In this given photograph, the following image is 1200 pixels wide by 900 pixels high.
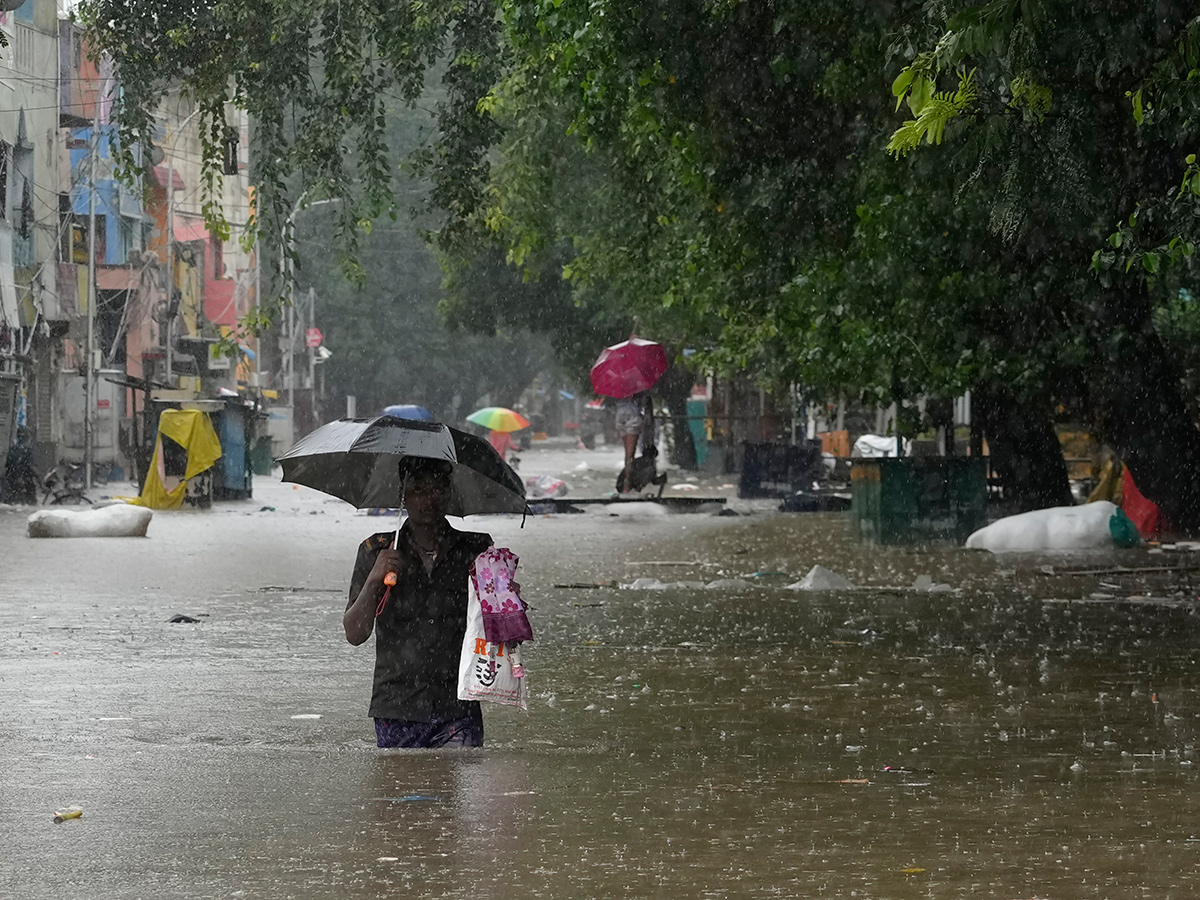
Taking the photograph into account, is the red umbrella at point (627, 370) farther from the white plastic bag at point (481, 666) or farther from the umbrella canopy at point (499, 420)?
the white plastic bag at point (481, 666)

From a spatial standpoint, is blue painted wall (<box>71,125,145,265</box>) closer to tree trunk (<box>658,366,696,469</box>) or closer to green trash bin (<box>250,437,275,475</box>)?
green trash bin (<box>250,437,275,475</box>)

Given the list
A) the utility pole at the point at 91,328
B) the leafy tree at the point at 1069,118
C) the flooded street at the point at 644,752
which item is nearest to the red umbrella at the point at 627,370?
the utility pole at the point at 91,328

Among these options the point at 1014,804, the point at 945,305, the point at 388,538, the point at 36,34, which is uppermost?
the point at 36,34

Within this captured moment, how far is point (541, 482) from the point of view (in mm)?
34406

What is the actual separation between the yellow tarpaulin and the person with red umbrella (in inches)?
242

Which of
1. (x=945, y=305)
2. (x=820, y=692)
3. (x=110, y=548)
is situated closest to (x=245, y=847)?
(x=820, y=692)

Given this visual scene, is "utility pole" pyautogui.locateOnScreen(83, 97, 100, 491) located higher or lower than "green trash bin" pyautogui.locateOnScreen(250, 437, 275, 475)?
higher

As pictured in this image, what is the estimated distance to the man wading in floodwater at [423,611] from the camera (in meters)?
6.67

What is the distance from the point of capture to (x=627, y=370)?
30094mm

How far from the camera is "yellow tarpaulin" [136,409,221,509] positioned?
28.3 m

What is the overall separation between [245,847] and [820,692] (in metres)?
4.29

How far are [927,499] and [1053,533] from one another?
5.80 ft

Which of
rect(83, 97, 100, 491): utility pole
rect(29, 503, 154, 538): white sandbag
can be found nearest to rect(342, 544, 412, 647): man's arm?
rect(29, 503, 154, 538): white sandbag

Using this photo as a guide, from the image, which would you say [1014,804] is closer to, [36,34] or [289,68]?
[289,68]
